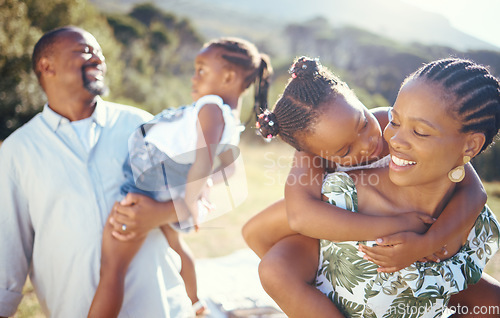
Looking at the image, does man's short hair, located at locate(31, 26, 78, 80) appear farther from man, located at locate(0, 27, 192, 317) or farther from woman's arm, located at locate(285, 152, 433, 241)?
woman's arm, located at locate(285, 152, 433, 241)

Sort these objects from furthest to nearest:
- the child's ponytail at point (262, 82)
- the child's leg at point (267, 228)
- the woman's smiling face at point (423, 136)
→ 1. the child's ponytail at point (262, 82)
2. the child's leg at point (267, 228)
3. the woman's smiling face at point (423, 136)

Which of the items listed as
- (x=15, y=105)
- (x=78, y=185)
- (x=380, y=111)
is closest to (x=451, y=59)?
(x=380, y=111)

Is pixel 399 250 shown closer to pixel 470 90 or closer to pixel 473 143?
pixel 473 143

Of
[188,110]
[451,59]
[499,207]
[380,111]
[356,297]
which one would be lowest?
[499,207]

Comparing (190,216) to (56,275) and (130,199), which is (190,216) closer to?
(130,199)

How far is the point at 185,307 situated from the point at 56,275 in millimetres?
852

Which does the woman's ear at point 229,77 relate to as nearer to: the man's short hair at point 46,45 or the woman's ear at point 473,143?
the man's short hair at point 46,45

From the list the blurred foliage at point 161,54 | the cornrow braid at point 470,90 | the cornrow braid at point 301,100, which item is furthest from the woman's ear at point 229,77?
the cornrow braid at point 470,90

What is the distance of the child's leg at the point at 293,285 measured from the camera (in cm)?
181

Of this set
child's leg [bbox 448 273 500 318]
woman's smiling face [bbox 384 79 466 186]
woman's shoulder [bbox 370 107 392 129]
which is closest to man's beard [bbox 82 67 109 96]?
woman's shoulder [bbox 370 107 392 129]

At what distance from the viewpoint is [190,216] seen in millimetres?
2676

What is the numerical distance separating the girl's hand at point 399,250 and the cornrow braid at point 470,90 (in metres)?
0.49

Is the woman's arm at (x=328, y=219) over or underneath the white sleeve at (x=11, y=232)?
over

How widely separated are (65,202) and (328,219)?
1.63 meters
